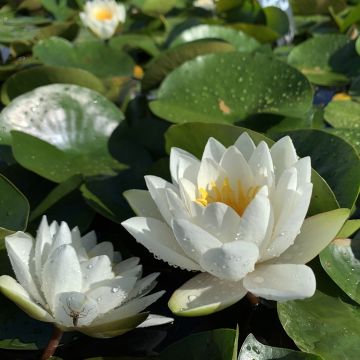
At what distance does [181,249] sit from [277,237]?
16 cm

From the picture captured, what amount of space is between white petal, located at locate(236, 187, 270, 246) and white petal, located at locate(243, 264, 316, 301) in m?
0.06

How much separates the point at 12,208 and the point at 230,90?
71 centimetres

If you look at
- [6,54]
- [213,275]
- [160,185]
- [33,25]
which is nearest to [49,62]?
[6,54]

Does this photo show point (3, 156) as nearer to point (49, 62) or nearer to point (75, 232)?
point (75, 232)

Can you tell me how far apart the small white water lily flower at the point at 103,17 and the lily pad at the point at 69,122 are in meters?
0.98

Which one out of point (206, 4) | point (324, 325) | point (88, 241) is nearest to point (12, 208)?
point (88, 241)

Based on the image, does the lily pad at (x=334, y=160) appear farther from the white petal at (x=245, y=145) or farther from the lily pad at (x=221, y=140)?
the white petal at (x=245, y=145)

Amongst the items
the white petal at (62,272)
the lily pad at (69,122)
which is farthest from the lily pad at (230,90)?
the white petal at (62,272)

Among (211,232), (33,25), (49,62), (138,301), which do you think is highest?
(211,232)

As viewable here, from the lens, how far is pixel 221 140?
1.12m

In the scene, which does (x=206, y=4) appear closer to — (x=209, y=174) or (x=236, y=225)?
(x=209, y=174)

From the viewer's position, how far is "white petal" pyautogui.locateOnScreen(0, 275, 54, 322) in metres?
0.90

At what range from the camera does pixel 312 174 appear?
1.00m

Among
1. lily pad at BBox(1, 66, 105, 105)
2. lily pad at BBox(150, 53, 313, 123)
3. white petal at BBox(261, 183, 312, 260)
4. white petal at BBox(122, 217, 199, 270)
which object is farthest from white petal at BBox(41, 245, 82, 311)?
lily pad at BBox(1, 66, 105, 105)
